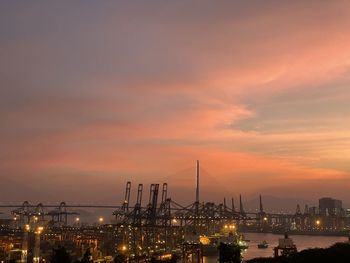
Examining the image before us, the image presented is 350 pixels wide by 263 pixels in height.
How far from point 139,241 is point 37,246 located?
493 inches

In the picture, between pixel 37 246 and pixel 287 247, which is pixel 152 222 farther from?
pixel 287 247

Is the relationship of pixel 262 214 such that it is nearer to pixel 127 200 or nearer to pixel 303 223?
pixel 303 223

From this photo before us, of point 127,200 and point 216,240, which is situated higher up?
point 127,200

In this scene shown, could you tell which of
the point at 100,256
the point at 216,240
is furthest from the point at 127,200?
the point at 100,256

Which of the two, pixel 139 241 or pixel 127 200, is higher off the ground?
pixel 127 200

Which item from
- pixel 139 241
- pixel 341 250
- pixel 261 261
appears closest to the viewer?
pixel 341 250

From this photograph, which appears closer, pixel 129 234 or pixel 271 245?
pixel 129 234

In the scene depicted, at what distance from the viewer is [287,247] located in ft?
91.7

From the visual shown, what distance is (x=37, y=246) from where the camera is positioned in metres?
34.9

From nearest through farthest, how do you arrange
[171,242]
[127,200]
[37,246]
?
[37,246]
[171,242]
[127,200]

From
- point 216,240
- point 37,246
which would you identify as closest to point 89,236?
point 37,246

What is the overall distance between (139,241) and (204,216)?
21.6m

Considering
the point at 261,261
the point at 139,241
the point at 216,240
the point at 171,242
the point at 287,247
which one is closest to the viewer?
the point at 261,261

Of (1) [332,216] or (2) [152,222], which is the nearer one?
(2) [152,222]
